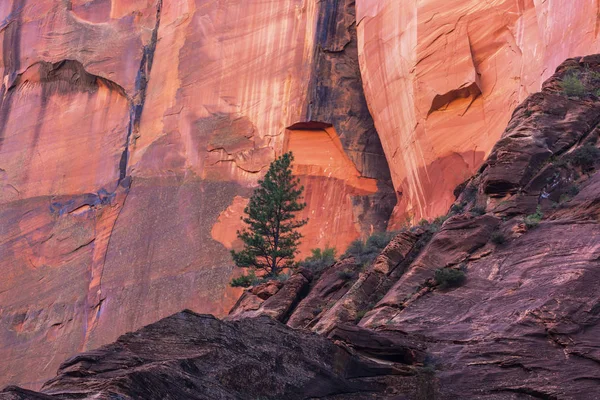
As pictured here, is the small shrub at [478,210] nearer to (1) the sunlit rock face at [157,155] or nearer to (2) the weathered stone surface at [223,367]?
(2) the weathered stone surface at [223,367]

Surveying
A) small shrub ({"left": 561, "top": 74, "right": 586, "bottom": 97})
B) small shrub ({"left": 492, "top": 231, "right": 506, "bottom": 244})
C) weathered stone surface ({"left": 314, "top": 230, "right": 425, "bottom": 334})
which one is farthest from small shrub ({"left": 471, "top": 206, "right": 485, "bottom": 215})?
small shrub ({"left": 561, "top": 74, "right": 586, "bottom": 97})

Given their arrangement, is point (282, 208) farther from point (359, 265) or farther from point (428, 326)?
point (428, 326)

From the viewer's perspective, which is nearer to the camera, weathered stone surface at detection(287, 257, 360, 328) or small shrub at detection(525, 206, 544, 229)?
small shrub at detection(525, 206, 544, 229)

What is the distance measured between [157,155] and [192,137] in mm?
1976

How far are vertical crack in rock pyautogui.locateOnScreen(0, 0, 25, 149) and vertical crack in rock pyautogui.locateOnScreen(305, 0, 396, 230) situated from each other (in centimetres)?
1883

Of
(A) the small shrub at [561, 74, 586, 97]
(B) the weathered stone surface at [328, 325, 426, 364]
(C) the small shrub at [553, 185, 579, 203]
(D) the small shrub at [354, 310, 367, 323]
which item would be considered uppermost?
(A) the small shrub at [561, 74, 586, 97]

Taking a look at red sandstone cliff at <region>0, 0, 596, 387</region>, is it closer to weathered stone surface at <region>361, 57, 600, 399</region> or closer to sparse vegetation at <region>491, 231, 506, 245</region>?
weathered stone surface at <region>361, 57, 600, 399</region>

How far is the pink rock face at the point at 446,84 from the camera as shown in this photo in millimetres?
33031

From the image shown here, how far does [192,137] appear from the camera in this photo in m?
44.3

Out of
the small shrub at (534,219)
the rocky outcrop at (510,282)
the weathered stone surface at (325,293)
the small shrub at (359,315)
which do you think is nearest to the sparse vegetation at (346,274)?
the weathered stone surface at (325,293)

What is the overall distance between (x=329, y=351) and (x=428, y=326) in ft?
7.41

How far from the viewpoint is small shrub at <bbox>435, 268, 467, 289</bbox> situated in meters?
17.0

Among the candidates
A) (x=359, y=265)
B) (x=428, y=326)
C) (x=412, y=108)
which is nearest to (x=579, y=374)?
(x=428, y=326)

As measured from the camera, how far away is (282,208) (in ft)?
111
